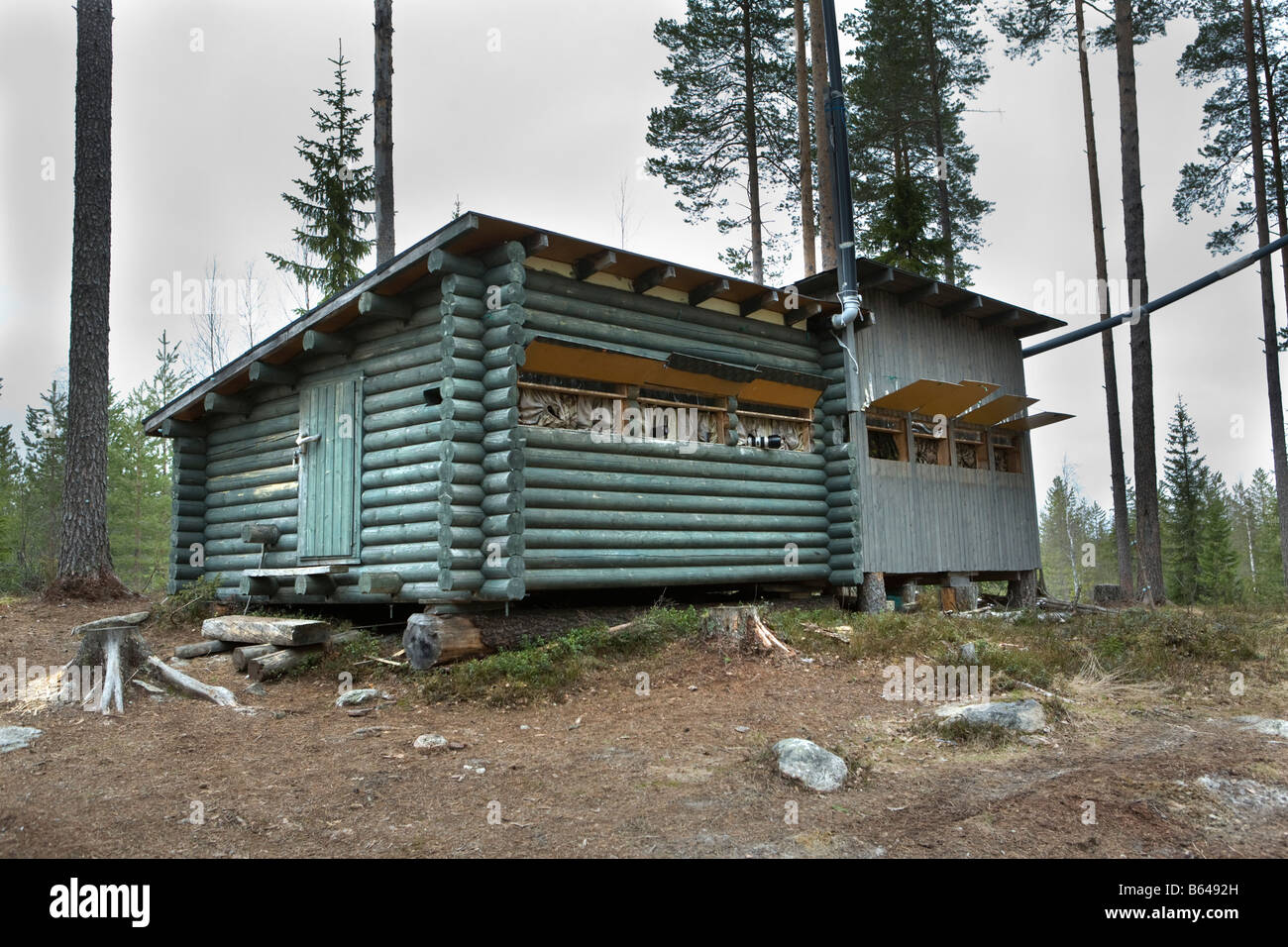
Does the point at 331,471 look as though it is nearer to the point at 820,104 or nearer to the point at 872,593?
the point at 872,593

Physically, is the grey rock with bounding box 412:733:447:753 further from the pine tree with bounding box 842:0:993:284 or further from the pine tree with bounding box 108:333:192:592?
the pine tree with bounding box 108:333:192:592

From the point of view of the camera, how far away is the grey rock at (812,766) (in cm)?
556

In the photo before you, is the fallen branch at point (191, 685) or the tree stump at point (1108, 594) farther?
the tree stump at point (1108, 594)

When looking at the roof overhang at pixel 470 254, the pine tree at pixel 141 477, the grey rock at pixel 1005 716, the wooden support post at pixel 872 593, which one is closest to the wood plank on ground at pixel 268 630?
the roof overhang at pixel 470 254

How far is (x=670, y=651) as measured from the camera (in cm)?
940

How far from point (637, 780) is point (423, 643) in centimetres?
392

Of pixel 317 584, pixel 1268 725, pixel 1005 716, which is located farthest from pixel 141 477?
pixel 1268 725

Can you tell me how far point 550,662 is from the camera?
8617mm

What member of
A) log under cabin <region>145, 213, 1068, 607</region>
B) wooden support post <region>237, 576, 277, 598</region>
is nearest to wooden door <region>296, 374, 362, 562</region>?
log under cabin <region>145, 213, 1068, 607</region>

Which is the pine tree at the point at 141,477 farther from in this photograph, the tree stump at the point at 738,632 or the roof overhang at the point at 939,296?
the tree stump at the point at 738,632

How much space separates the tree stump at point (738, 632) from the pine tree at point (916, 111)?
45.9 ft
